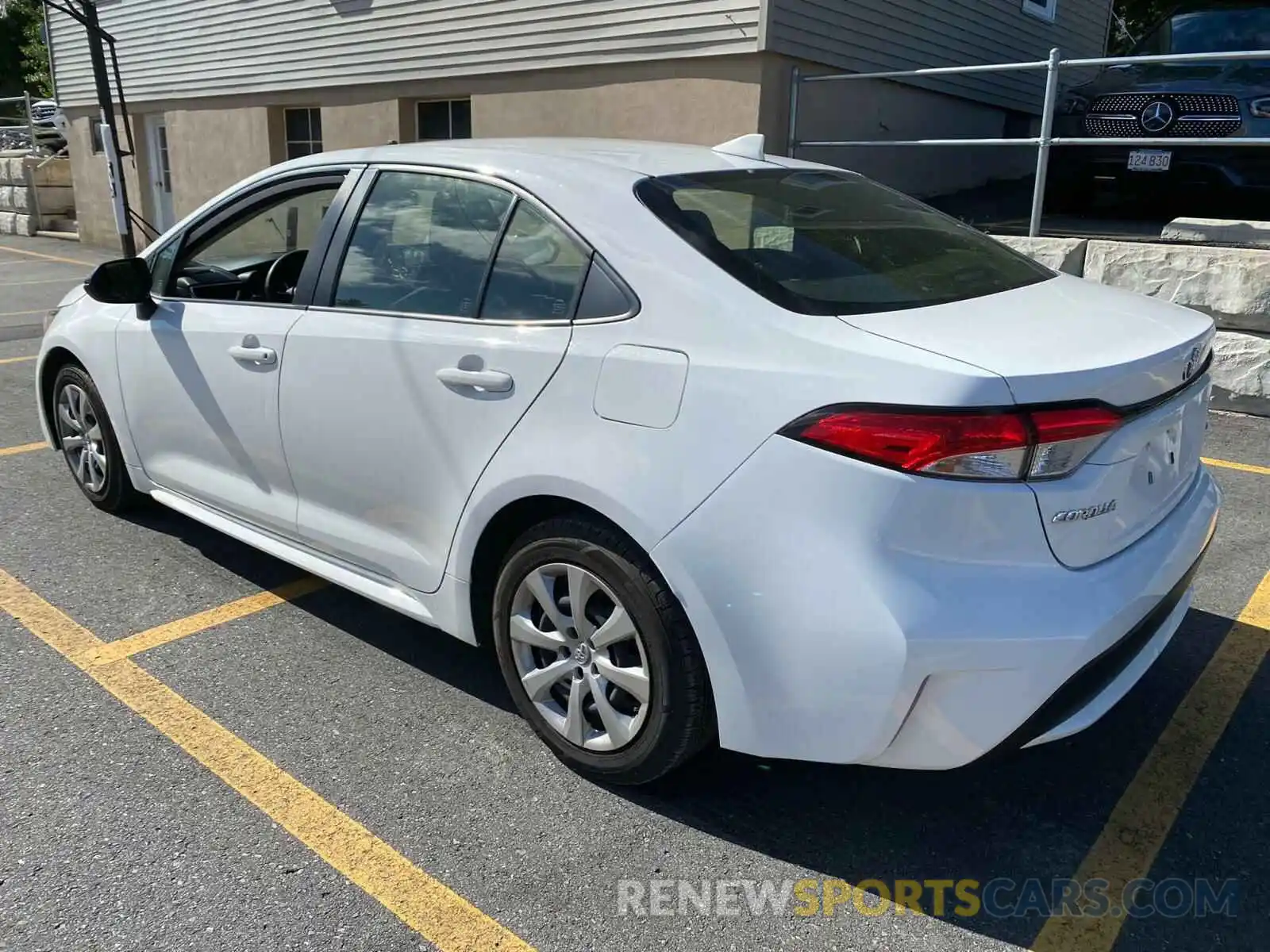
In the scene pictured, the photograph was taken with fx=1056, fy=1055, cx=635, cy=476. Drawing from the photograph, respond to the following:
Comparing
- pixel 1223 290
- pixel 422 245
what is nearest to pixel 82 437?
pixel 422 245

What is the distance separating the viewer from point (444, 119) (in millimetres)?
11508

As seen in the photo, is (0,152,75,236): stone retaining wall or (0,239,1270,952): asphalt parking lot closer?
(0,239,1270,952): asphalt parking lot

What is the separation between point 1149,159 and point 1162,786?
5946mm

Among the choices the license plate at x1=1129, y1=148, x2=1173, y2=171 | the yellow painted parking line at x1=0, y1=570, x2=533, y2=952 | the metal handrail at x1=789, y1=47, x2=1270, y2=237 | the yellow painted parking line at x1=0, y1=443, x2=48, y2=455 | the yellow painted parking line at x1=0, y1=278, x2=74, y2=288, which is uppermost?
the metal handrail at x1=789, y1=47, x2=1270, y2=237

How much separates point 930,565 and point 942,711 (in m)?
0.31

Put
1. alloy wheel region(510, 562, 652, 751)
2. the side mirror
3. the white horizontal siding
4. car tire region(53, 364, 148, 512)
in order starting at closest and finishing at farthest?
alloy wheel region(510, 562, 652, 751) < the side mirror < car tire region(53, 364, 148, 512) < the white horizontal siding

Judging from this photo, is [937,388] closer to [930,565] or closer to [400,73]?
[930,565]

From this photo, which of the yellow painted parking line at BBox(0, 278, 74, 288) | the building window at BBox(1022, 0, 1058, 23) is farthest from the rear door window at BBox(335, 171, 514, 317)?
the yellow painted parking line at BBox(0, 278, 74, 288)

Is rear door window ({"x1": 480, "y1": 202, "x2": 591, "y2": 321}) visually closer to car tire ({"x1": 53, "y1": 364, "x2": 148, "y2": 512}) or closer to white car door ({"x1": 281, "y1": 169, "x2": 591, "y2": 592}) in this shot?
white car door ({"x1": 281, "y1": 169, "x2": 591, "y2": 592})

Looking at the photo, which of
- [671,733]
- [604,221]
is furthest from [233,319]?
[671,733]

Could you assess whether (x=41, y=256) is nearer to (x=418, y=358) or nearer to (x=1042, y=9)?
(x=1042, y=9)

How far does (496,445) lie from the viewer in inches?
106

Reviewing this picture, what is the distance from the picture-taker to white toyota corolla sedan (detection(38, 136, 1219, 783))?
6.92 feet

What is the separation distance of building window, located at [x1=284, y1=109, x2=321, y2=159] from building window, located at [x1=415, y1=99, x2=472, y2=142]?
2144 mm
